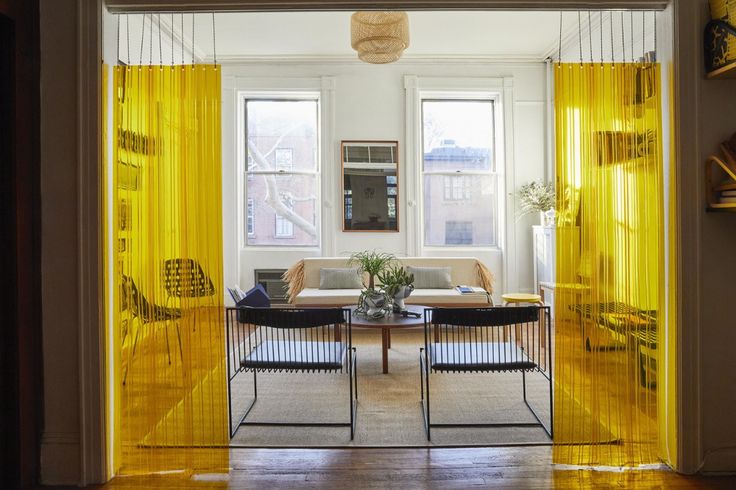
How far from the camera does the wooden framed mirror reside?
7527 mm

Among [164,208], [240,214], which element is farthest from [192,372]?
[240,214]

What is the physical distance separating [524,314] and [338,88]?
17.4 ft

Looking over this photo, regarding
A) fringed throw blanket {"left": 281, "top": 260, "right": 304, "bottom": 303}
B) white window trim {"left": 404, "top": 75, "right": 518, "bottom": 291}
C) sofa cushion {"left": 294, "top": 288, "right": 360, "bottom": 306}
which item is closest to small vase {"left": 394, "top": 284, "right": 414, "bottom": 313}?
sofa cushion {"left": 294, "top": 288, "right": 360, "bottom": 306}

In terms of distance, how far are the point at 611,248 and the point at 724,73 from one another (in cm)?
98

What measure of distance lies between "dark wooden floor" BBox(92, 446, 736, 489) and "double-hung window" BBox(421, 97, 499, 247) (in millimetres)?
4962

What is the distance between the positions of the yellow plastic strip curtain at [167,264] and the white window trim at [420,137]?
4.92m

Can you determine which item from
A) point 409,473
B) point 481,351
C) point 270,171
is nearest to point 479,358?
point 481,351

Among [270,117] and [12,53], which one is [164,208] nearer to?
[12,53]

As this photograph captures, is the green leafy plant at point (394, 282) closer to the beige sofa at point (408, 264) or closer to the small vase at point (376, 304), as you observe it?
the small vase at point (376, 304)

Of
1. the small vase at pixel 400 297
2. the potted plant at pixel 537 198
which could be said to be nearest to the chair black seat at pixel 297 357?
the small vase at pixel 400 297

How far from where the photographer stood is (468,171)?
7.68 meters

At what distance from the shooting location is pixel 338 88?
296 inches

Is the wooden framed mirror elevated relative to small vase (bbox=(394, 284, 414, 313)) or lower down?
elevated

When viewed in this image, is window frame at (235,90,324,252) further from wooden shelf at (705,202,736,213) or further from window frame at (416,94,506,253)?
wooden shelf at (705,202,736,213)
